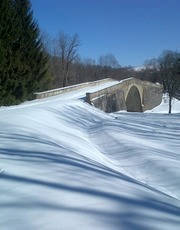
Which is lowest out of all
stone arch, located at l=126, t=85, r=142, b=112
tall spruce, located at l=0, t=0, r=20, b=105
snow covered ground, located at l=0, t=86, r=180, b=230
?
stone arch, located at l=126, t=85, r=142, b=112

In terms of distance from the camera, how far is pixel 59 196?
12.8ft

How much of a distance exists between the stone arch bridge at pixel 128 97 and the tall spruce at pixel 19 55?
19.4ft

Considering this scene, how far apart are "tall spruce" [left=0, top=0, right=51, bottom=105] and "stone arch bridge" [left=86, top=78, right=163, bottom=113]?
19.4ft

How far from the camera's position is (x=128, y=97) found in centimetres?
5147

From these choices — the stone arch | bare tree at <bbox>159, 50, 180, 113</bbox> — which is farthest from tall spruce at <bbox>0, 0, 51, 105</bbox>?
the stone arch

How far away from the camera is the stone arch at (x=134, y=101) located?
168 ft

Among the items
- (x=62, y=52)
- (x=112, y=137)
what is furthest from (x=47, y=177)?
(x=62, y=52)

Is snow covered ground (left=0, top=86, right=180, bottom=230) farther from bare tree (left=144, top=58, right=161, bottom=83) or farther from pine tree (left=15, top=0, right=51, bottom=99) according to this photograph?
bare tree (left=144, top=58, right=161, bottom=83)

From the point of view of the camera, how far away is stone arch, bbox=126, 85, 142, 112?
5128cm

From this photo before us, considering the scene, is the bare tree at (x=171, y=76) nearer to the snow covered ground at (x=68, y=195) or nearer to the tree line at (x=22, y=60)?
the tree line at (x=22, y=60)

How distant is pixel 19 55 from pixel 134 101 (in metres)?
31.0

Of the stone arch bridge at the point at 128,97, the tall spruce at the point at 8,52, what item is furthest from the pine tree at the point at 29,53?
the stone arch bridge at the point at 128,97

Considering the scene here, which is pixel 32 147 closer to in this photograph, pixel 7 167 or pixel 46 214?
pixel 7 167

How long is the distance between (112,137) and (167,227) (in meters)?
8.95
